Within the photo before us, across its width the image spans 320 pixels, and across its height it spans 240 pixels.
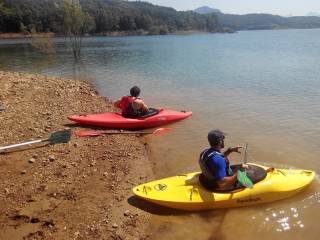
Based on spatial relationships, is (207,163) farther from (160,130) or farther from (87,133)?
(160,130)

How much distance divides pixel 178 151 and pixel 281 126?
4.12 meters

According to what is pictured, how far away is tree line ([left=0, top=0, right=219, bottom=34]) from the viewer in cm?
7550

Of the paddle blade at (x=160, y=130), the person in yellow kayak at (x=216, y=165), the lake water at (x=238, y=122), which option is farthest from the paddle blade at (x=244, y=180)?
the paddle blade at (x=160, y=130)

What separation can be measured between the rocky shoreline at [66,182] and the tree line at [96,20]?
27.9 metres

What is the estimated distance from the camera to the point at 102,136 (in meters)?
9.86

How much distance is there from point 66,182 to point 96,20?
8753 cm

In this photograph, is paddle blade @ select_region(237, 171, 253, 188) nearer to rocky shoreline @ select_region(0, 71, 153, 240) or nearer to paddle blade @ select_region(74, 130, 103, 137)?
rocky shoreline @ select_region(0, 71, 153, 240)

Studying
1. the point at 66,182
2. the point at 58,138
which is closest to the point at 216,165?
the point at 66,182

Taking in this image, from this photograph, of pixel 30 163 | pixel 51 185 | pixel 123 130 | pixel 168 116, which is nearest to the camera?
pixel 51 185

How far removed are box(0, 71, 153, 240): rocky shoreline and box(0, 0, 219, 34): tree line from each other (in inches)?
1100

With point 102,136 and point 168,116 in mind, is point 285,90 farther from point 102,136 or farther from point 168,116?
point 102,136

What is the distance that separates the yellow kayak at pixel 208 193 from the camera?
21.4 feet

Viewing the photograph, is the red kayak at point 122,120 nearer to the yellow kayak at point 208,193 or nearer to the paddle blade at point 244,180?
the yellow kayak at point 208,193

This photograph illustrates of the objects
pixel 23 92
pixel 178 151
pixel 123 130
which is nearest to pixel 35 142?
pixel 123 130
